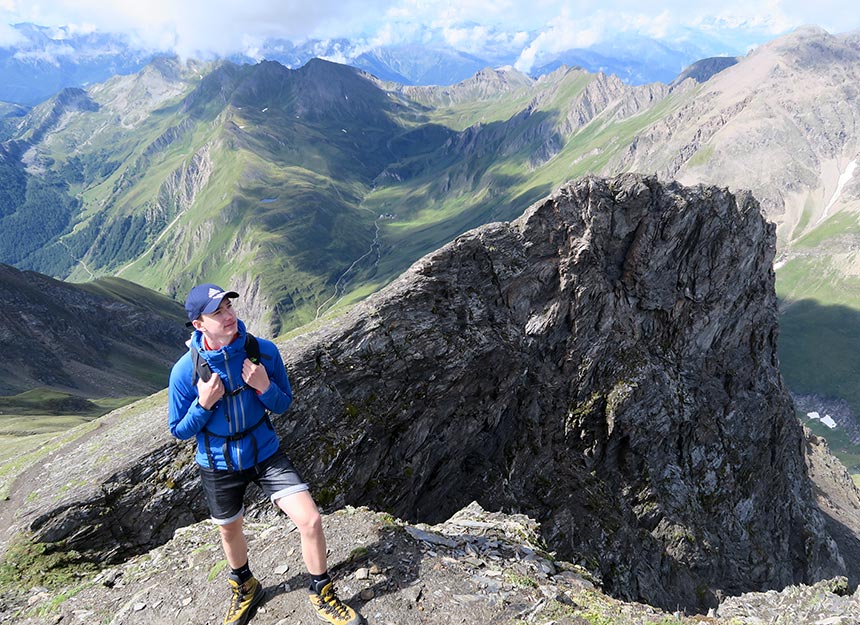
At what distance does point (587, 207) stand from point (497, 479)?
2525 cm

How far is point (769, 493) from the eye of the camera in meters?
55.0

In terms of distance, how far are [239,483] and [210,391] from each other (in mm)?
2576

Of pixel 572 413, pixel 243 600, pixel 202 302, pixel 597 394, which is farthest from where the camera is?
pixel 597 394

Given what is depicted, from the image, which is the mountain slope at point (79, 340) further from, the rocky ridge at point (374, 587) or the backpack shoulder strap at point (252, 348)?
the backpack shoulder strap at point (252, 348)

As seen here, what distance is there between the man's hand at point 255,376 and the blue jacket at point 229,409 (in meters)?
0.19

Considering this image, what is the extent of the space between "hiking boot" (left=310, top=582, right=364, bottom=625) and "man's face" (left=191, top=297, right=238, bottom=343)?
19.9 ft

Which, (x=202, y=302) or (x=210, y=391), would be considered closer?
(x=202, y=302)

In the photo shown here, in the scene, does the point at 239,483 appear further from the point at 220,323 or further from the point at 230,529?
the point at 220,323

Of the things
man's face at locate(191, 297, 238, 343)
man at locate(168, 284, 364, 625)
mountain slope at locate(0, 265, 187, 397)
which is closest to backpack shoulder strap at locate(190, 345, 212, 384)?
man at locate(168, 284, 364, 625)

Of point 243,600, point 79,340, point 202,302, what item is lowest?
point 79,340

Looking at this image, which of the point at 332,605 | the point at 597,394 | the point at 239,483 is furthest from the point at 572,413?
the point at 239,483

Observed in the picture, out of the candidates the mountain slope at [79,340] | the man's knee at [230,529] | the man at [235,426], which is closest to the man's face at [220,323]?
the man at [235,426]

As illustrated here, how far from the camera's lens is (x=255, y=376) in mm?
10102

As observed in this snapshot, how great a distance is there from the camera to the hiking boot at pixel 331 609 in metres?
10.8
